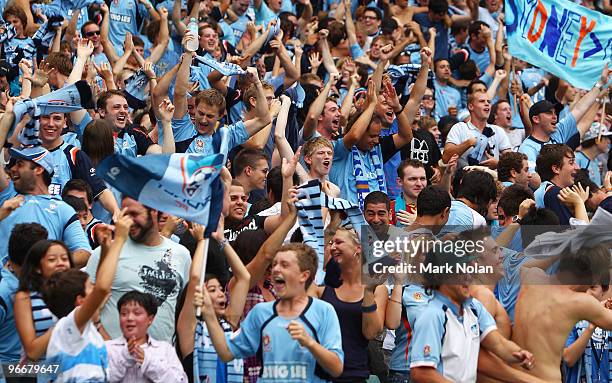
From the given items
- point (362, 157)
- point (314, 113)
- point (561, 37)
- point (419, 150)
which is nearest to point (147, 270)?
point (362, 157)

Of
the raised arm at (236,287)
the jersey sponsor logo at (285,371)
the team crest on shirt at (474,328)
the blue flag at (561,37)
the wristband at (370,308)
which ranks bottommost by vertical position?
the jersey sponsor logo at (285,371)

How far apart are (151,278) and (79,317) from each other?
1059 mm

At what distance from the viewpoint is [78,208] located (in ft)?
30.9

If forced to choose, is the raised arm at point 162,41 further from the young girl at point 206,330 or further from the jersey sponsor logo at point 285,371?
the jersey sponsor logo at point 285,371

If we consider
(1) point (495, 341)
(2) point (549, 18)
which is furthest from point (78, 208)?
(2) point (549, 18)

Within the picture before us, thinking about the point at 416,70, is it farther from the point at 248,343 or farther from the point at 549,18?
the point at 248,343

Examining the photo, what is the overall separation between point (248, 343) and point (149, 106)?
20.1ft

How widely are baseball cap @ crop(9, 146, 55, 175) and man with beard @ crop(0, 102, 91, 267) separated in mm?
16

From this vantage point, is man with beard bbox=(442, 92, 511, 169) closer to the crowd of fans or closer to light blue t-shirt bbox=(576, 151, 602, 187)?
the crowd of fans

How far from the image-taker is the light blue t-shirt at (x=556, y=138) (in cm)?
1335

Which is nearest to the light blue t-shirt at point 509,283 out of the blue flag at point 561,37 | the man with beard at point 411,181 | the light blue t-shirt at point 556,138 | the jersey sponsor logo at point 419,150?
the man with beard at point 411,181

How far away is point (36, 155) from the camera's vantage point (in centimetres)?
952

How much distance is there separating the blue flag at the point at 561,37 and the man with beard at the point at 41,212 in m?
6.41

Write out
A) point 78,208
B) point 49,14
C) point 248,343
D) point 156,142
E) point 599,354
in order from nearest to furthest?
point 248,343 → point 78,208 → point 599,354 → point 156,142 → point 49,14
